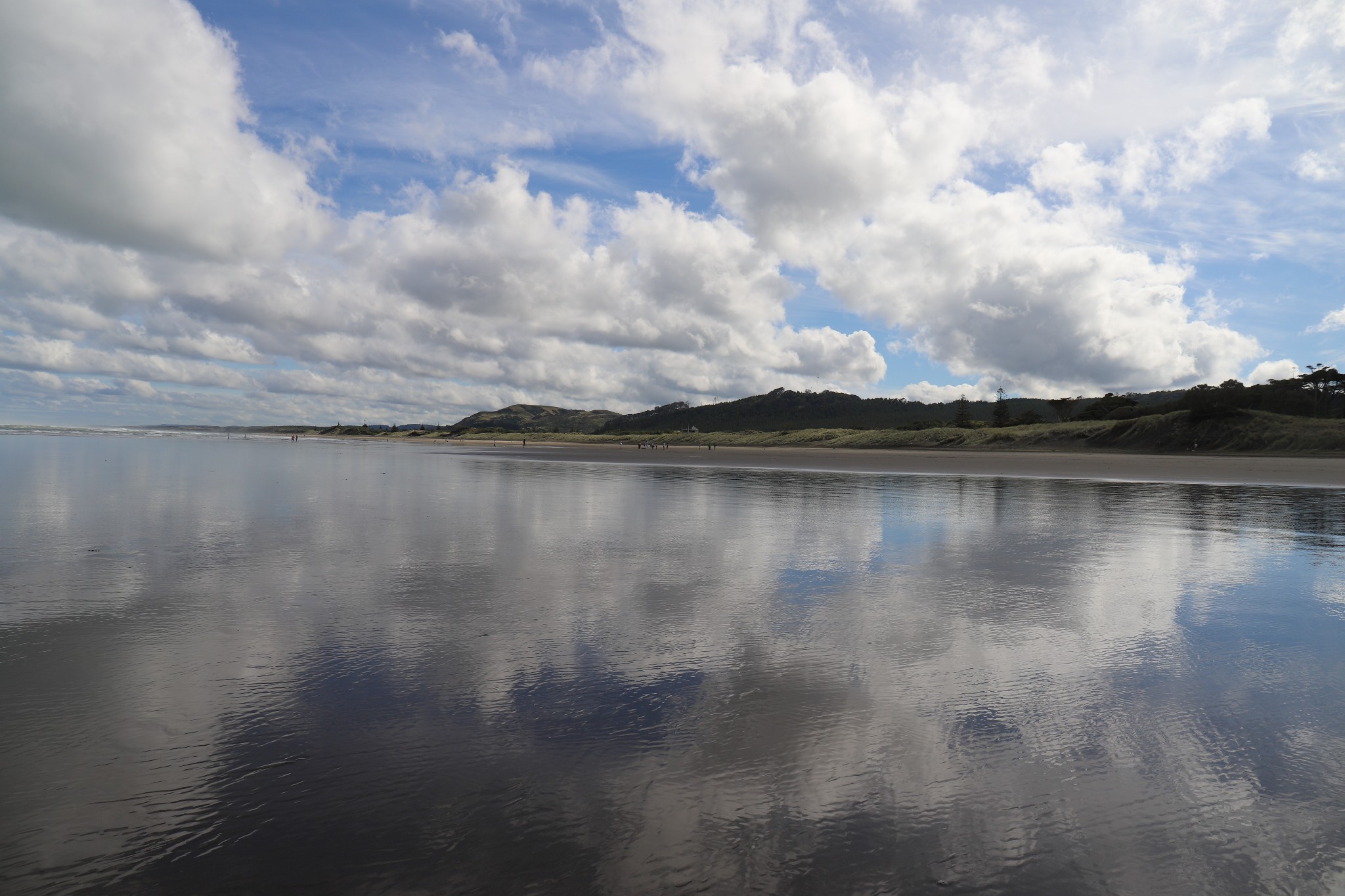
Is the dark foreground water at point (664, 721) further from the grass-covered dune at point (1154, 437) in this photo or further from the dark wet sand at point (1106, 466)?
the grass-covered dune at point (1154, 437)

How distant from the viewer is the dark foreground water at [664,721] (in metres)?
3.49

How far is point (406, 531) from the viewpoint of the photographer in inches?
556

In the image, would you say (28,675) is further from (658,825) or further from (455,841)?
(658,825)

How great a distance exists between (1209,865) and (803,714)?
242 cm

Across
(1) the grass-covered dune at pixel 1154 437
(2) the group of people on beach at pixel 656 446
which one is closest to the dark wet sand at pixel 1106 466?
(1) the grass-covered dune at pixel 1154 437

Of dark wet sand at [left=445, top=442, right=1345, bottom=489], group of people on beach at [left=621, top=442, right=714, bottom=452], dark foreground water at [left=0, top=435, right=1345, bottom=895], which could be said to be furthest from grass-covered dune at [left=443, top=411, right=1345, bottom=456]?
dark foreground water at [left=0, top=435, right=1345, bottom=895]

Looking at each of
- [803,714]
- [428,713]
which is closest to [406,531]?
[428,713]

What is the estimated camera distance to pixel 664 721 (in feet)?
16.5

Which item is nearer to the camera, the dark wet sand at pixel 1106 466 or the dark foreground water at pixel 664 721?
the dark foreground water at pixel 664 721

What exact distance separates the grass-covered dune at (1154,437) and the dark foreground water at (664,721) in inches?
2184

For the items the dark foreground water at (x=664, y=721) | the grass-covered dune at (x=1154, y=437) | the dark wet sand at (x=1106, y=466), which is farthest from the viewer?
A: the grass-covered dune at (x=1154, y=437)

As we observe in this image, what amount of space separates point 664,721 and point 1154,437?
72.8 m

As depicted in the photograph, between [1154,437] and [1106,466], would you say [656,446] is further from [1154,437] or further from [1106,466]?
[1106,466]

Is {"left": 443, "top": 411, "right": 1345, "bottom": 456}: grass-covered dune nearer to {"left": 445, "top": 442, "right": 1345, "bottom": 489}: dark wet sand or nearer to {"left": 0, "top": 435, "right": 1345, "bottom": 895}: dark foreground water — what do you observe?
{"left": 445, "top": 442, "right": 1345, "bottom": 489}: dark wet sand
